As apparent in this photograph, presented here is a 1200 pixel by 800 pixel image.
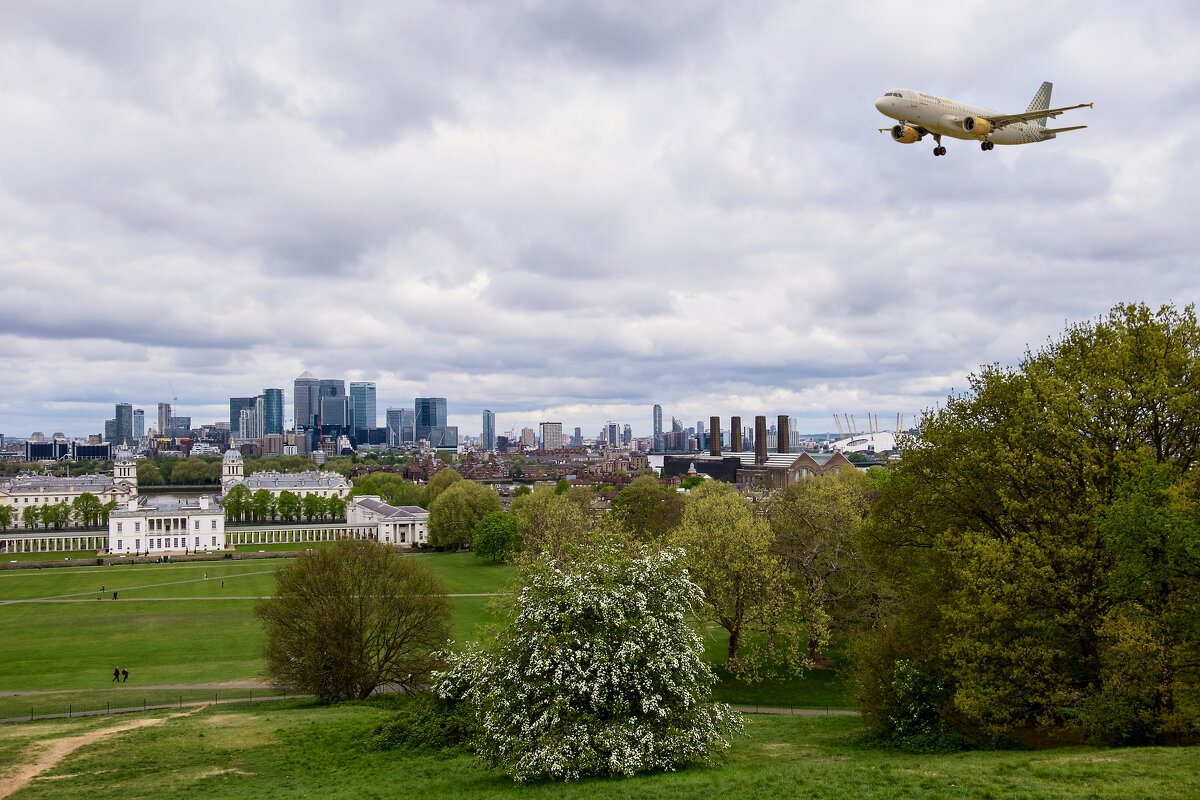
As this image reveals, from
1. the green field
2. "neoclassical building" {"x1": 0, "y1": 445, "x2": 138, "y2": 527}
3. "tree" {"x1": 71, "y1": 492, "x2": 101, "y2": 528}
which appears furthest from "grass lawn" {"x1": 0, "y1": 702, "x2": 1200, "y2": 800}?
"neoclassical building" {"x1": 0, "y1": 445, "x2": 138, "y2": 527}

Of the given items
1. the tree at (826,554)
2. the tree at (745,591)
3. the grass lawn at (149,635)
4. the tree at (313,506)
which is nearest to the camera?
the tree at (745,591)

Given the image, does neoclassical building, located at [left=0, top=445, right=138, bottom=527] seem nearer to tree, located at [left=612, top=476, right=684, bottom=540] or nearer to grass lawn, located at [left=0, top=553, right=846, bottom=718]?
grass lawn, located at [left=0, top=553, right=846, bottom=718]

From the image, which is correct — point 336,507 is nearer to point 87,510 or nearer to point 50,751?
point 87,510

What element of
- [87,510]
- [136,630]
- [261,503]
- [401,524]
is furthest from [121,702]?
[87,510]

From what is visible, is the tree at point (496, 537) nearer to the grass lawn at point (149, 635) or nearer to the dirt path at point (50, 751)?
the grass lawn at point (149, 635)

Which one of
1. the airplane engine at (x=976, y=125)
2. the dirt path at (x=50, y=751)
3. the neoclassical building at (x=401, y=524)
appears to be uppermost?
the airplane engine at (x=976, y=125)

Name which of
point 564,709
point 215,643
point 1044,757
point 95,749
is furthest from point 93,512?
point 1044,757

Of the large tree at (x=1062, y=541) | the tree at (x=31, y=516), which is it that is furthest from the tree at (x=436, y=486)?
the large tree at (x=1062, y=541)
